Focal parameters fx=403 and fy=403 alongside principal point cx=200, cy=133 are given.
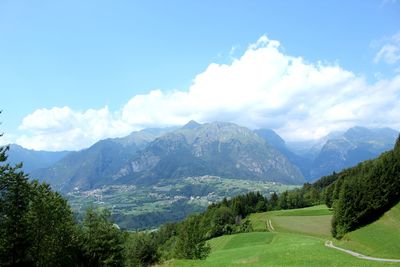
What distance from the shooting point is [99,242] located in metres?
50.2

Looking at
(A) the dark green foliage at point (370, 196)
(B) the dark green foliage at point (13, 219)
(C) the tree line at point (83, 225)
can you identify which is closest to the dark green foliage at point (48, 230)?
(C) the tree line at point (83, 225)

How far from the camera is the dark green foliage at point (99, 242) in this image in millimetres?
49781

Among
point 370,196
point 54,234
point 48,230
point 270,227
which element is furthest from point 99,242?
point 270,227

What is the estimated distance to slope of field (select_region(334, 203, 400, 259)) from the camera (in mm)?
60356

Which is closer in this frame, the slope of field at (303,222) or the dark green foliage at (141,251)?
the dark green foliage at (141,251)

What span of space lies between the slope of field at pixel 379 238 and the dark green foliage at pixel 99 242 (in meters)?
37.0

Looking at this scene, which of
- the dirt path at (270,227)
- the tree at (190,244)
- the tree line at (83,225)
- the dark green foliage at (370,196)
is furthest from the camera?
the dirt path at (270,227)

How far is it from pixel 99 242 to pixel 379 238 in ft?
149

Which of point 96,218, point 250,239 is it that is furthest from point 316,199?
point 96,218

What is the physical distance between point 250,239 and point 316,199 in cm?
9284

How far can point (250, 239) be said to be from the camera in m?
105

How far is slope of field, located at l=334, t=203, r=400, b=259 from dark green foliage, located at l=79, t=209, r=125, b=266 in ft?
122

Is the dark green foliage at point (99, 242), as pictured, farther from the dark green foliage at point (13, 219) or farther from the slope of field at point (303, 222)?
the slope of field at point (303, 222)

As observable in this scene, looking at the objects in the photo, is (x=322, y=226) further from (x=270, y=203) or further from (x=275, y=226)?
(x=270, y=203)
